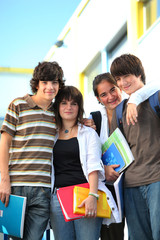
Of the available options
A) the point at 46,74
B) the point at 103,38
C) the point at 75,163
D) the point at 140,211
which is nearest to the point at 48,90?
the point at 46,74

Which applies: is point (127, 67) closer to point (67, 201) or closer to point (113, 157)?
point (113, 157)

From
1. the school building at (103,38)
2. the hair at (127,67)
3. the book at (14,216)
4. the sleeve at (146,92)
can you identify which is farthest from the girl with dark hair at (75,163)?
the school building at (103,38)

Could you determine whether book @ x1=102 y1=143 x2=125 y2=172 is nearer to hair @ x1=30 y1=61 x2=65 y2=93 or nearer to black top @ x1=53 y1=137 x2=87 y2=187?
black top @ x1=53 y1=137 x2=87 y2=187

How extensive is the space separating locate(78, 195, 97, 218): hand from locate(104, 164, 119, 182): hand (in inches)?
9.6

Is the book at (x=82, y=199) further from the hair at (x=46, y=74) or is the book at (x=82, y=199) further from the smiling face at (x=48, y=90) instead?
the hair at (x=46, y=74)

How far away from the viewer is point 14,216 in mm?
2322

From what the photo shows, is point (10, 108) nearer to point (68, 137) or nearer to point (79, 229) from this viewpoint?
point (68, 137)

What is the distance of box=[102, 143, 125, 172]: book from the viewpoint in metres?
A: 2.37

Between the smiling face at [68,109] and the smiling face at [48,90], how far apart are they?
0.35 feet

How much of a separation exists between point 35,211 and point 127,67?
1.16 metres

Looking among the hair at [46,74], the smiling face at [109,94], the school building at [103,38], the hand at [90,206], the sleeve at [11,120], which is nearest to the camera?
the hand at [90,206]

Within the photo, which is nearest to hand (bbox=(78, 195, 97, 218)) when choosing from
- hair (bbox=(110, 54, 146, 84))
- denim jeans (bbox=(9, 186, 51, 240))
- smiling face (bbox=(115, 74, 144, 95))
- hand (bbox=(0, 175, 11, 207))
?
denim jeans (bbox=(9, 186, 51, 240))

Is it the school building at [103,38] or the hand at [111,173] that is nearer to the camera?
the hand at [111,173]

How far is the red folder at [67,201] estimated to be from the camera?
2211 mm
